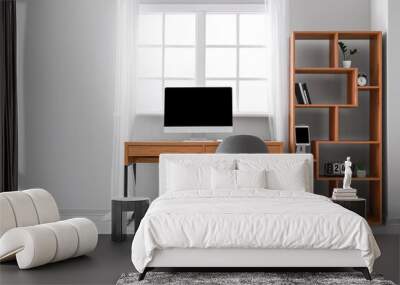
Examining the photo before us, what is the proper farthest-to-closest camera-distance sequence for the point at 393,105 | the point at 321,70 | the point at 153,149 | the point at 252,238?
1. the point at 321,70
2. the point at 393,105
3. the point at 153,149
4. the point at 252,238

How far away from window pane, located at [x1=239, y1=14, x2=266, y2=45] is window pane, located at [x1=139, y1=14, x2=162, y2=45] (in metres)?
0.89

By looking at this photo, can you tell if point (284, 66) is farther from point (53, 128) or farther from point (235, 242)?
point (235, 242)

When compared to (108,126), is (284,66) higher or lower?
higher

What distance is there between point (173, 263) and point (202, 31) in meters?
3.55

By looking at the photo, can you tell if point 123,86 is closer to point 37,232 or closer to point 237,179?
point 237,179

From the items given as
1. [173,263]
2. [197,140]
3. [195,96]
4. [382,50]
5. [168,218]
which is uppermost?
[382,50]

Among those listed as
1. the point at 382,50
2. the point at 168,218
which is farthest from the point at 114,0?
the point at 168,218

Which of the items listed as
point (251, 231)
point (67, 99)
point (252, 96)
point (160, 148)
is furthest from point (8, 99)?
point (251, 231)

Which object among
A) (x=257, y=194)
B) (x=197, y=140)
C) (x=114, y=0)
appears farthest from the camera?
(x=114, y=0)

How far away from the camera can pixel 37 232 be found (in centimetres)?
395

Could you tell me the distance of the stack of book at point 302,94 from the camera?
618 cm

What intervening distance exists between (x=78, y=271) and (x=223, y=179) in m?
1.42

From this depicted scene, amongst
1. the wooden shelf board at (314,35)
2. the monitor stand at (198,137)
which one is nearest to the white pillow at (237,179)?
the monitor stand at (198,137)

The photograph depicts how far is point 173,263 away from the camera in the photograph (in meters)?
3.59
